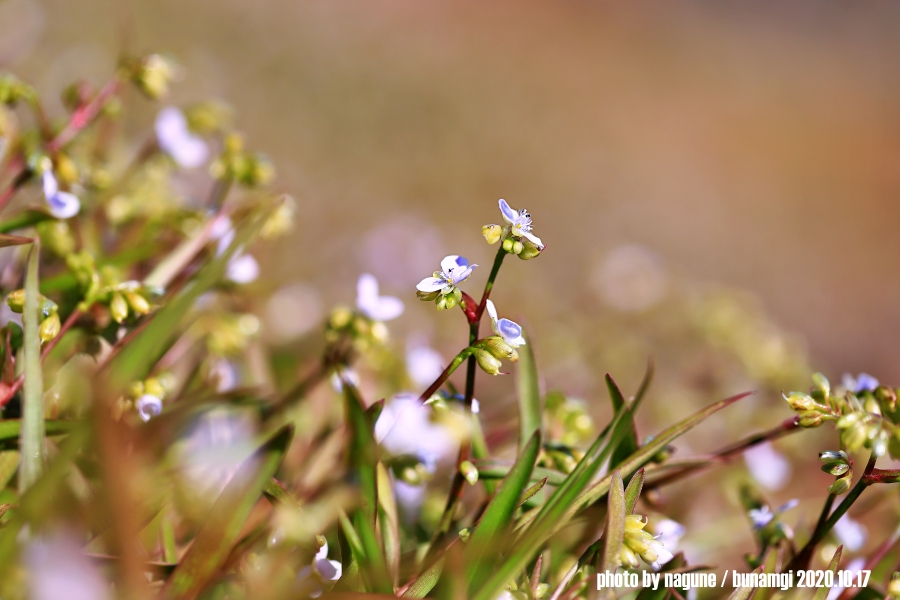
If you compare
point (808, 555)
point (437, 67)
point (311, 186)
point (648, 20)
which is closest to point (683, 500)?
point (808, 555)

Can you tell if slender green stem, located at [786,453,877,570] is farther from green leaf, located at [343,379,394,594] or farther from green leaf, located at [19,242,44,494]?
green leaf, located at [19,242,44,494]

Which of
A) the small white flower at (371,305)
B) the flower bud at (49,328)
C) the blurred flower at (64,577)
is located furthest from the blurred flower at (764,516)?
the flower bud at (49,328)

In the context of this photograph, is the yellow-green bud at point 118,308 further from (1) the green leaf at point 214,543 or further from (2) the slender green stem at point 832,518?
(2) the slender green stem at point 832,518

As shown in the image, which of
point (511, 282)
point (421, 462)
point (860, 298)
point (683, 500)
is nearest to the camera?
point (421, 462)

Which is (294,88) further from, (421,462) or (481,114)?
(421,462)

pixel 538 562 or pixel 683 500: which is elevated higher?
pixel 538 562

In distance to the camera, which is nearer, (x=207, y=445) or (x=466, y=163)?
(x=207, y=445)

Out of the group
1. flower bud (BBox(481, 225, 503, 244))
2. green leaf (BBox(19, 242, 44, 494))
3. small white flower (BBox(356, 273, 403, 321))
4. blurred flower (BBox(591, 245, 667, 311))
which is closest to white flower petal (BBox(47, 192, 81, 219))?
green leaf (BBox(19, 242, 44, 494))
